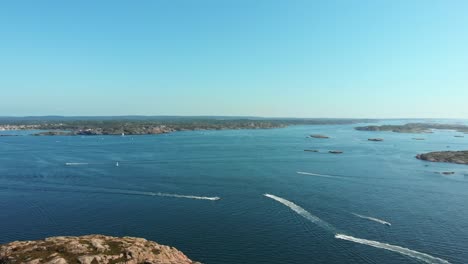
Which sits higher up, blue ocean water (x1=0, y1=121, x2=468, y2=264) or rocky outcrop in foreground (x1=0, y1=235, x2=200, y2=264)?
rocky outcrop in foreground (x1=0, y1=235, x2=200, y2=264)

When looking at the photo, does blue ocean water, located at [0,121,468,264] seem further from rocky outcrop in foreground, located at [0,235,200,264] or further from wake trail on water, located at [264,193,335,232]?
rocky outcrop in foreground, located at [0,235,200,264]

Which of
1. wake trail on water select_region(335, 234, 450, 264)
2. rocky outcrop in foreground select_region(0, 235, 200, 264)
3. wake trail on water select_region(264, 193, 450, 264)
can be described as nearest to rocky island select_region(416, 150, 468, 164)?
wake trail on water select_region(264, 193, 450, 264)

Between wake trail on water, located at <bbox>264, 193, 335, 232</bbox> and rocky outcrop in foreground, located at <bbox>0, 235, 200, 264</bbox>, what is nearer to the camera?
rocky outcrop in foreground, located at <bbox>0, 235, 200, 264</bbox>

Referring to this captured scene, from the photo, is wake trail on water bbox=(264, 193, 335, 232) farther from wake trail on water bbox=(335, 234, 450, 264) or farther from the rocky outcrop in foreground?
the rocky outcrop in foreground

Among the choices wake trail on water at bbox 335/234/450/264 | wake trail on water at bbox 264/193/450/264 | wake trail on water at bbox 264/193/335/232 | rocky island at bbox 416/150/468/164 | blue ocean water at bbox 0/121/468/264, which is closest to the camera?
wake trail on water at bbox 335/234/450/264

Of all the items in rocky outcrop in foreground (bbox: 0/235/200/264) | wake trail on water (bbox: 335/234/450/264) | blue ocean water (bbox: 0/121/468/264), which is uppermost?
rocky outcrop in foreground (bbox: 0/235/200/264)

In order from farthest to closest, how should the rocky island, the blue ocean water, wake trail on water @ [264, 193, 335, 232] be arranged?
the rocky island < wake trail on water @ [264, 193, 335, 232] < the blue ocean water

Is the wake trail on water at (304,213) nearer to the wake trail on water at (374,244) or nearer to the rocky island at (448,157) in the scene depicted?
the wake trail on water at (374,244)
